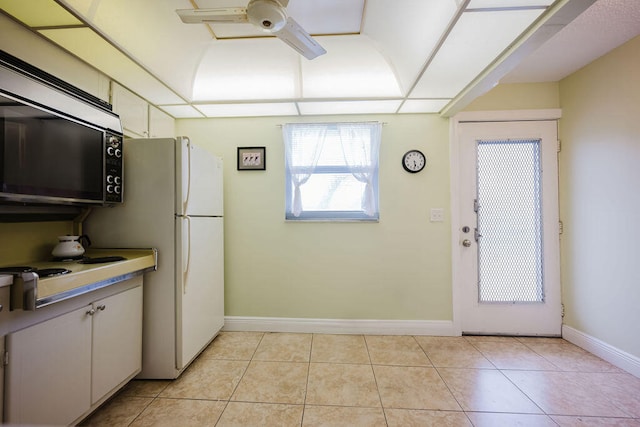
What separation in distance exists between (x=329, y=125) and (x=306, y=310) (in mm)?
2009

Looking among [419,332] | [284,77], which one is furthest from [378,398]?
[284,77]

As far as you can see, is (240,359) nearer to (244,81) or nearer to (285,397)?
(285,397)

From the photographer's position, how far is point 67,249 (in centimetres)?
A: 151

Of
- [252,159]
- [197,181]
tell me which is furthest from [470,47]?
[197,181]

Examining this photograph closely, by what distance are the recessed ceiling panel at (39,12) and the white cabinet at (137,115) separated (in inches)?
21.8

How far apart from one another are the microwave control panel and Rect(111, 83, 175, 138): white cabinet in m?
0.30

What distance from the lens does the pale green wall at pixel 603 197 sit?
1.91 meters

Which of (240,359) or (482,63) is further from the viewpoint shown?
(240,359)

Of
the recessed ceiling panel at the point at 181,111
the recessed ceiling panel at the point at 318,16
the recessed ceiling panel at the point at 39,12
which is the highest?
the recessed ceiling panel at the point at 318,16

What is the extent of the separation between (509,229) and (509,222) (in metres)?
0.07

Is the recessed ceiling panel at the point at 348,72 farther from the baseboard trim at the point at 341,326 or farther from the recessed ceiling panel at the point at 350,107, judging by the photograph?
the baseboard trim at the point at 341,326

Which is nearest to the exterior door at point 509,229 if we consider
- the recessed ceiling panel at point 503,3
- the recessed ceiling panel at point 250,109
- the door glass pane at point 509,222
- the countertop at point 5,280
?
the door glass pane at point 509,222

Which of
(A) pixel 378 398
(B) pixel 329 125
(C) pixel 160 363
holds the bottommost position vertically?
(A) pixel 378 398

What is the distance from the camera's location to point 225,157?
8.93 ft
